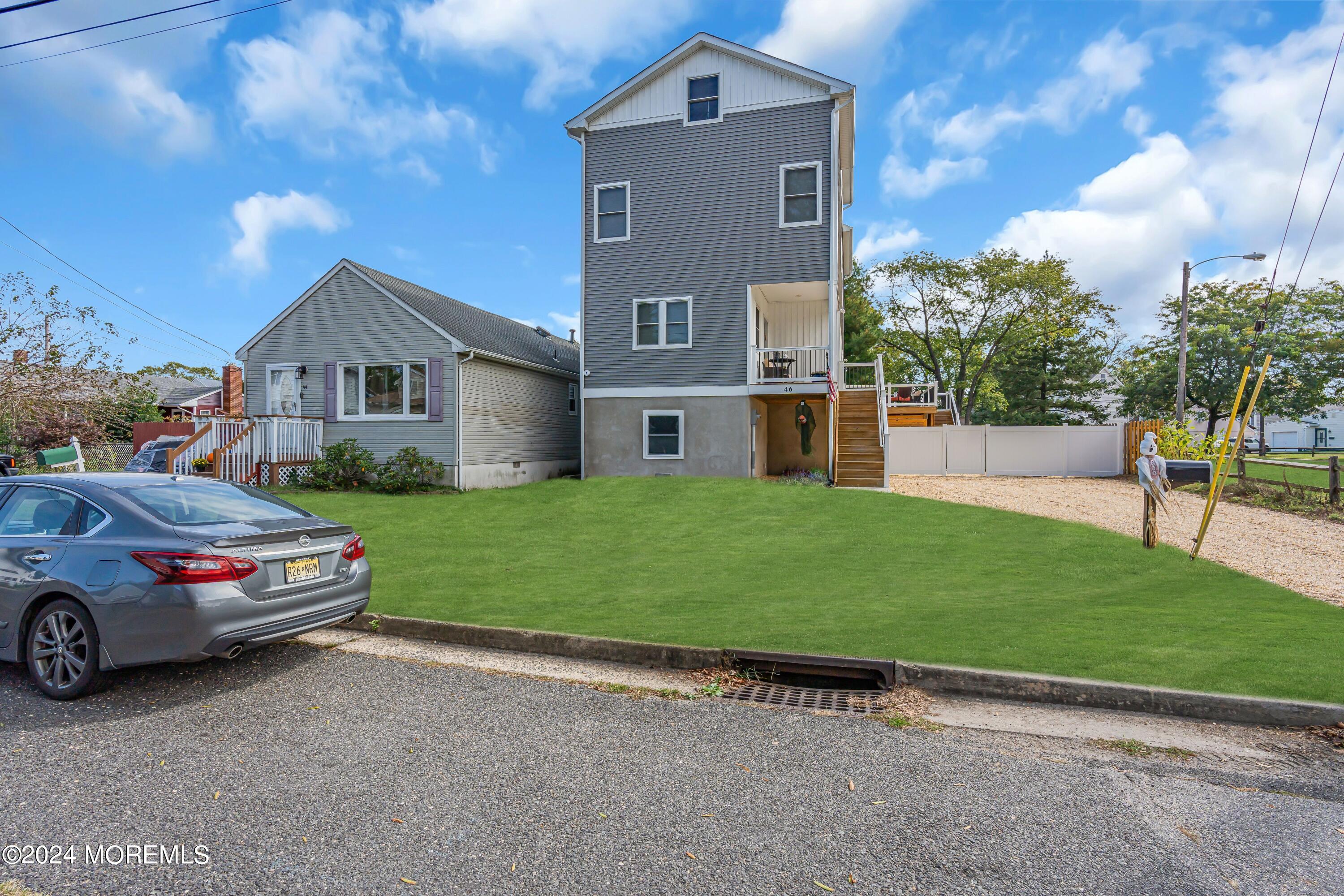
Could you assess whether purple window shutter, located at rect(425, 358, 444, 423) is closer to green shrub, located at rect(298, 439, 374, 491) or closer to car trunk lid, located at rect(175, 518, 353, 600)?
green shrub, located at rect(298, 439, 374, 491)


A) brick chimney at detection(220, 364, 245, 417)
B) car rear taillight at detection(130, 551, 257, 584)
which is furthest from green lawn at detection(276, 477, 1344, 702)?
brick chimney at detection(220, 364, 245, 417)

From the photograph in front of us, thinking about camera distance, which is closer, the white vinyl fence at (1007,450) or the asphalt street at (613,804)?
the asphalt street at (613,804)

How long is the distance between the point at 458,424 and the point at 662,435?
533 cm

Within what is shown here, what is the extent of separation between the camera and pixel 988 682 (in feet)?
15.2

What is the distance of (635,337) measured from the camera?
59.9 ft

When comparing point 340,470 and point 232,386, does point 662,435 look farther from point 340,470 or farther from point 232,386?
point 232,386

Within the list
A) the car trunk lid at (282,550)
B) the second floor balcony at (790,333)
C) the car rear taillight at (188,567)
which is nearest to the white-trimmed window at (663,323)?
the second floor balcony at (790,333)

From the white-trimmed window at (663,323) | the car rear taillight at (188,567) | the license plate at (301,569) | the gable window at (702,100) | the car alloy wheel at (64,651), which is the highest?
the gable window at (702,100)

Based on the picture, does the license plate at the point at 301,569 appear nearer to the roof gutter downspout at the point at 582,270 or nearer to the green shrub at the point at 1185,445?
the roof gutter downspout at the point at 582,270

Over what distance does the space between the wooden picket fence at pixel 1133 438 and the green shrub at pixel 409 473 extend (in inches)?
865

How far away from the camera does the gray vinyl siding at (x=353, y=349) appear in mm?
16875

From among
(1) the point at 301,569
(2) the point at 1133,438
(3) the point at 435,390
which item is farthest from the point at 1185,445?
(1) the point at 301,569

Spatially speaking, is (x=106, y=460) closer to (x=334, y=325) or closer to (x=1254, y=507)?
(x=334, y=325)

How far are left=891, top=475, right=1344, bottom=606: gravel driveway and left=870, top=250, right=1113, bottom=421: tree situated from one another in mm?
13890
